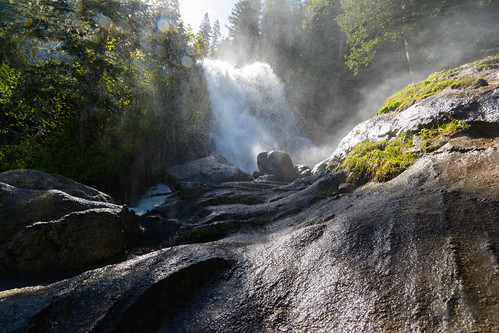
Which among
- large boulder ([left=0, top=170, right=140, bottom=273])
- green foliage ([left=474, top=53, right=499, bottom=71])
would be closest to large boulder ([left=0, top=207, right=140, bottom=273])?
large boulder ([left=0, top=170, right=140, bottom=273])

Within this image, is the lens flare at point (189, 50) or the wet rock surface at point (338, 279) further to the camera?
the lens flare at point (189, 50)

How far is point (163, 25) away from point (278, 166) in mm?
15889

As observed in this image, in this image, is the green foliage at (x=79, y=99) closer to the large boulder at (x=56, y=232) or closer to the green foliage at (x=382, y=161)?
the large boulder at (x=56, y=232)

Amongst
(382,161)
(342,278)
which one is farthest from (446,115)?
(342,278)

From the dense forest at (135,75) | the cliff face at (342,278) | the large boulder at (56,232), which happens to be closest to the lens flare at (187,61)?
the dense forest at (135,75)

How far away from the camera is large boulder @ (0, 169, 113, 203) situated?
6656mm

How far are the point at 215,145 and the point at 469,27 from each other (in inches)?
676

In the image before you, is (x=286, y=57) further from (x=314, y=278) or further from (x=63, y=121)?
(x=314, y=278)

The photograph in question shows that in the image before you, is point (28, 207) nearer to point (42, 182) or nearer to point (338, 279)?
point (42, 182)

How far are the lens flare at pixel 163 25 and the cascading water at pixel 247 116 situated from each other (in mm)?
4761

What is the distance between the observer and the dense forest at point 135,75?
10.4m

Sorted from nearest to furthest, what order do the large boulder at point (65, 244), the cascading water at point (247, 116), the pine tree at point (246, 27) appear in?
the large boulder at point (65, 244), the cascading water at point (247, 116), the pine tree at point (246, 27)

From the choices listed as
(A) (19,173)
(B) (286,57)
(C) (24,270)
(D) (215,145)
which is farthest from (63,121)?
(B) (286,57)

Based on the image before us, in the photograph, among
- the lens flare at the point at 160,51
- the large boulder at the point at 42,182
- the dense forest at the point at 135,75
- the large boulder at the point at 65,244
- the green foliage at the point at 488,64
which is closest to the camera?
the large boulder at the point at 65,244
